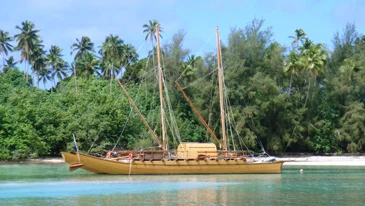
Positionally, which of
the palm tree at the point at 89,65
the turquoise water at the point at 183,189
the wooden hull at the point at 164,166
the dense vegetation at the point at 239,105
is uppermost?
the palm tree at the point at 89,65

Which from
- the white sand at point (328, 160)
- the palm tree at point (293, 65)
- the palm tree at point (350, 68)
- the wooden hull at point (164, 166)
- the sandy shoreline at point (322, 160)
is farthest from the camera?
the palm tree at point (350, 68)

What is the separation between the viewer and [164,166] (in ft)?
145

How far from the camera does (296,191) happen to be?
3281 centimetres

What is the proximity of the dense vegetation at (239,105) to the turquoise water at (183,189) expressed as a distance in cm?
2012

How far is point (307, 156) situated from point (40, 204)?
46.1 metres

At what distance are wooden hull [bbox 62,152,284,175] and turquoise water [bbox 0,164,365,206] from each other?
0.86 m

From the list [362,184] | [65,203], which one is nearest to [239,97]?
[362,184]

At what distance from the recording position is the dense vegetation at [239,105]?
2552 inches

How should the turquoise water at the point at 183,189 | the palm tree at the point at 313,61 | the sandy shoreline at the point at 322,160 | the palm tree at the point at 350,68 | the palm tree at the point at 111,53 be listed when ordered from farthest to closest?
the palm tree at the point at 111,53
the palm tree at the point at 350,68
the palm tree at the point at 313,61
the sandy shoreline at the point at 322,160
the turquoise water at the point at 183,189

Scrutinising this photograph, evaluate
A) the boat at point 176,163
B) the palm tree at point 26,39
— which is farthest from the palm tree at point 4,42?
the boat at point 176,163

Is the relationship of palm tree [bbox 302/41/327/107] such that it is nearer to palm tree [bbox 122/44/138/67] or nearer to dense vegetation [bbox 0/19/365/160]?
dense vegetation [bbox 0/19/365/160]

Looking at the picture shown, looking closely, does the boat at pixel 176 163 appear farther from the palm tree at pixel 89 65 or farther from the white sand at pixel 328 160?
the palm tree at pixel 89 65

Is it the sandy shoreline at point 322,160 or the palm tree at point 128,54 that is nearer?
the sandy shoreline at point 322,160

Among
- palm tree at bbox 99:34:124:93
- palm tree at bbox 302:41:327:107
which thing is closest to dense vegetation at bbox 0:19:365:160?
palm tree at bbox 302:41:327:107
